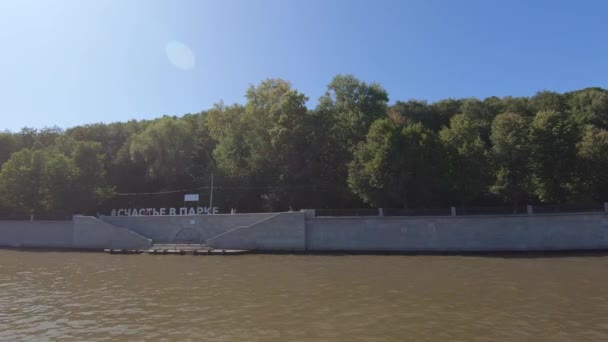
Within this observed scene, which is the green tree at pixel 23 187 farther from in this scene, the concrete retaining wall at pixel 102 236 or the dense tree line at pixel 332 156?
the concrete retaining wall at pixel 102 236

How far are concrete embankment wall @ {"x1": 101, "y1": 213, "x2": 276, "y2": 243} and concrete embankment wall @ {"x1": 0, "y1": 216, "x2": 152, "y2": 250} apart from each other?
1.37 metres

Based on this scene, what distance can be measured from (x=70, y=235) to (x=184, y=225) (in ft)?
43.2

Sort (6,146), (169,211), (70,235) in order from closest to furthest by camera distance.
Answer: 1. (70,235)
2. (169,211)
3. (6,146)

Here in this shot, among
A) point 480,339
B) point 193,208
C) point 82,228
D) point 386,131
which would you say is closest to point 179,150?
point 193,208

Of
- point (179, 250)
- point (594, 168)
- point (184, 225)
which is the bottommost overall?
point (179, 250)

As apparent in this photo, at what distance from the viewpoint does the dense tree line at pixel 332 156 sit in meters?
38.4

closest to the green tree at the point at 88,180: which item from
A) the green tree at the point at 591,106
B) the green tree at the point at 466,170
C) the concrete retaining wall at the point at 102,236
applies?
the concrete retaining wall at the point at 102,236

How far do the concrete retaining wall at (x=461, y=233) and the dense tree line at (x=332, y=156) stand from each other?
3338 millimetres

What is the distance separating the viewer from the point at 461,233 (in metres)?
35.5

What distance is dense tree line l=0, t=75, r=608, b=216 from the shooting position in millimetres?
38375

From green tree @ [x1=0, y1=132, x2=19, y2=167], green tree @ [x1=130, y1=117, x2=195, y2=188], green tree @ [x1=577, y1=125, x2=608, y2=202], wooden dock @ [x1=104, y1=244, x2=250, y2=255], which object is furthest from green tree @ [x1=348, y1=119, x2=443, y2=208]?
green tree @ [x1=0, y1=132, x2=19, y2=167]

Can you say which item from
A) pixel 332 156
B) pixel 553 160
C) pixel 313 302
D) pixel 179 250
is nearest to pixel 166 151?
pixel 179 250

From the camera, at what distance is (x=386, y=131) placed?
40000 mm

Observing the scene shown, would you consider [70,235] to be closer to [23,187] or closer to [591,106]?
[23,187]
